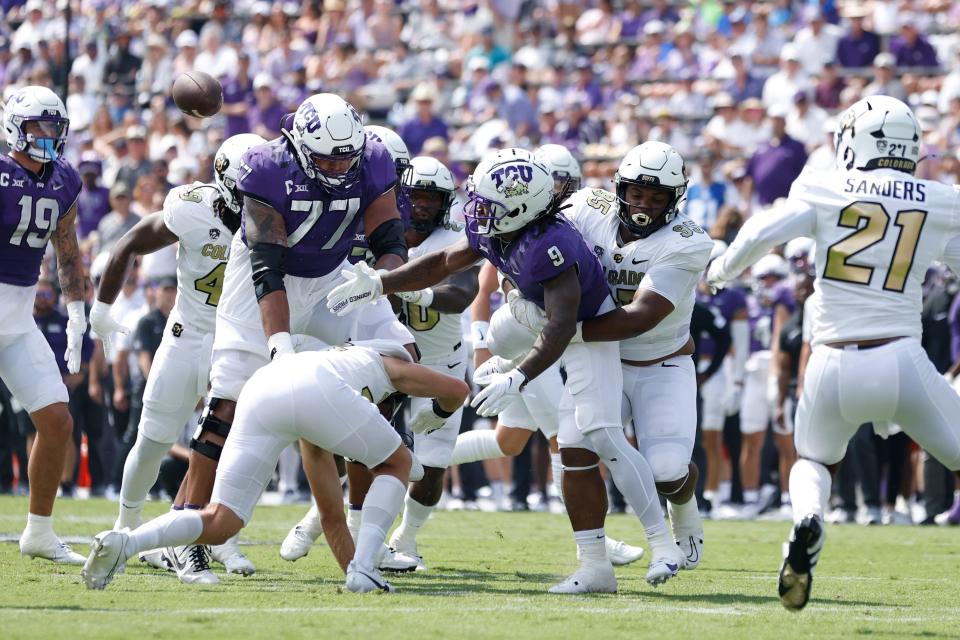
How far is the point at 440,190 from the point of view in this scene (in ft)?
26.2

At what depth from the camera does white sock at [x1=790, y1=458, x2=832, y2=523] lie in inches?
218

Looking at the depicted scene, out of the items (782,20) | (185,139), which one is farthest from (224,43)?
(782,20)

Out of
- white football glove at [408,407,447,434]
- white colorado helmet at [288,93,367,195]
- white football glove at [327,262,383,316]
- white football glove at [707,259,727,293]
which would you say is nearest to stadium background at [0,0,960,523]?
white football glove at [408,407,447,434]

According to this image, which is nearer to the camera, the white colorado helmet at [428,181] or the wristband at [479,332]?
the white colorado helmet at [428,181]

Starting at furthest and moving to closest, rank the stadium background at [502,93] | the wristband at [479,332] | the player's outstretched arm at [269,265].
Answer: the stadium background at [502,93]
the wristband at [479,332]
the player's outstretched arm at [269,265]

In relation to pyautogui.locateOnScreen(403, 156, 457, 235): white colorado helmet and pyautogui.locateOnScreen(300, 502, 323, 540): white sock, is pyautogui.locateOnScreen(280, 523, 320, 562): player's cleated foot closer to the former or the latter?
pyautogui.locateOnScreen(300, 502, 323, 540): white sock

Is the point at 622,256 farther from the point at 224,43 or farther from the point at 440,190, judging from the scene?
the point at 224,43

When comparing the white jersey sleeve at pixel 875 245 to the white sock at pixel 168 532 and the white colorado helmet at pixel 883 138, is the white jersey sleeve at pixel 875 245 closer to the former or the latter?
the white colorado helmet at pixel 883 138

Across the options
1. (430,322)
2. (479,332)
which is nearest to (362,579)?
(430,322)

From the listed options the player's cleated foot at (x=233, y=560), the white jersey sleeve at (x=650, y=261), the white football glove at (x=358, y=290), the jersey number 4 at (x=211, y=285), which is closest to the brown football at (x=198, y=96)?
the jersey number 4 at (x=211, y=285)

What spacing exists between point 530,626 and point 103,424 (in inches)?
340

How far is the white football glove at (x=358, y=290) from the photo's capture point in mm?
6461

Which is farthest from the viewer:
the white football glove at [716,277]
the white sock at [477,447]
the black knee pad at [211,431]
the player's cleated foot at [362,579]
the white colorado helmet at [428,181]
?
the white sock at [477,447]

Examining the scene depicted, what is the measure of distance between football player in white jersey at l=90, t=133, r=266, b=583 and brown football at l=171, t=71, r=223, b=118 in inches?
23.5
